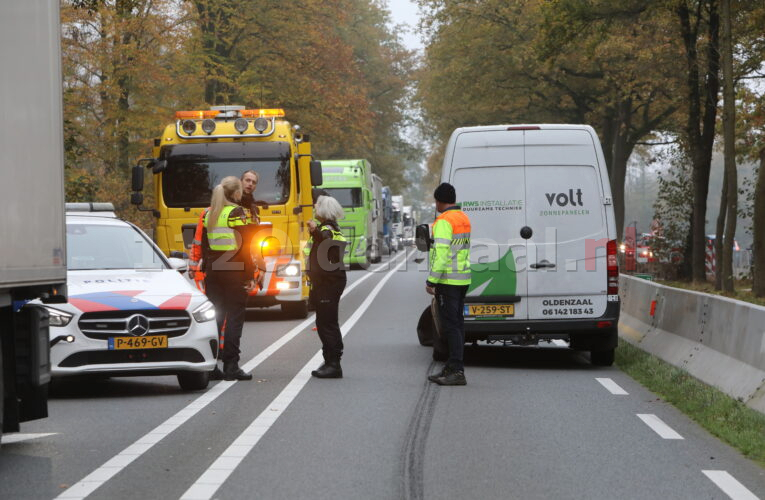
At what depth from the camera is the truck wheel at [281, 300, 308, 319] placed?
20828 millimetres

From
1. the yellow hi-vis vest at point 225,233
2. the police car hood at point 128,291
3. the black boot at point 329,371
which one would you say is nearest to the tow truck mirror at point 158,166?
the yellow hi-vis vest at point 225,233

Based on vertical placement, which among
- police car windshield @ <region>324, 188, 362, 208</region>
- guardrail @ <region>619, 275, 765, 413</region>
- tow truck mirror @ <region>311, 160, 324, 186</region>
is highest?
tow truck mirror @ <region>311, 160, 324, 186</region>

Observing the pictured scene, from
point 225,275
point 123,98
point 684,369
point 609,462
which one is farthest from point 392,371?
point 123,98

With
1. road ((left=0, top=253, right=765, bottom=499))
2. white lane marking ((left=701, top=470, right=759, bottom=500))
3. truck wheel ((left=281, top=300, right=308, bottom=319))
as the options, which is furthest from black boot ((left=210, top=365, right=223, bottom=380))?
truck wheel ((left=281, top=300, right=308, bottom=319))

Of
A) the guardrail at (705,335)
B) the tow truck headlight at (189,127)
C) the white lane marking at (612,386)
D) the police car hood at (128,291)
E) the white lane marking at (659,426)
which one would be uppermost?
the tow truck headlight at (189,127)

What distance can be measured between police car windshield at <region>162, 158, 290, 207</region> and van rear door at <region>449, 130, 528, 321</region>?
23.4 ft

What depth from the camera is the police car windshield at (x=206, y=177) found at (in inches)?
792

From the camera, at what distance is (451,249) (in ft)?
39.9

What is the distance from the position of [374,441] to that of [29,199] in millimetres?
2860

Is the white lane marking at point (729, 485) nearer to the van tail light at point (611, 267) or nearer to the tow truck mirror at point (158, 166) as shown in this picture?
the van tail light at point (611, 267)

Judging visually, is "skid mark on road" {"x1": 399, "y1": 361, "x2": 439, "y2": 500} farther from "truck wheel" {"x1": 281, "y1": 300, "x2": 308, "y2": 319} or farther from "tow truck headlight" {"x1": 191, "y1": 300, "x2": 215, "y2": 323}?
"truck wheel" {"x1": 281, "y1": 300, "x2": 308, "y2": 319}

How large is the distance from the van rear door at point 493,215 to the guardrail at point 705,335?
1.62 m

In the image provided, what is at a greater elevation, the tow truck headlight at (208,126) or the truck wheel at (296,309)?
the tow truck headlight at (208,126)

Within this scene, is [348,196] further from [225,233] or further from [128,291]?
[128,291]
